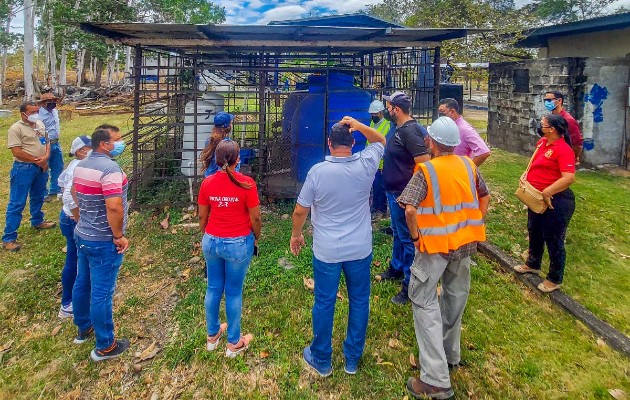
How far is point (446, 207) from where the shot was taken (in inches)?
109

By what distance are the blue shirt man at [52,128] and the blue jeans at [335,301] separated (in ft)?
19.3

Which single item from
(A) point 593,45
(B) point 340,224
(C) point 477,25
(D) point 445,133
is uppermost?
(C) point 477,25

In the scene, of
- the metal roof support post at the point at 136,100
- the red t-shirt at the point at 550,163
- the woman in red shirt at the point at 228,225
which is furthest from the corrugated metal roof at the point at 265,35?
the woman in red shirt at the point at 228,225

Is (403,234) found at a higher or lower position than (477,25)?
lower

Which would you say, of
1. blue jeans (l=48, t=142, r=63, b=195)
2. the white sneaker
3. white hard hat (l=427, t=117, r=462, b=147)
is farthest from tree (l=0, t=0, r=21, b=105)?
white hard hat (l=427, t=117, r=462, b=147)

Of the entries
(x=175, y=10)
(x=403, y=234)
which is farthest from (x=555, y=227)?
(x=175, y=10)

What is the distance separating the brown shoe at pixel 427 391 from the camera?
2.85m

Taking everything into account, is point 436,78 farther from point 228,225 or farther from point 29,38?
point 29,38

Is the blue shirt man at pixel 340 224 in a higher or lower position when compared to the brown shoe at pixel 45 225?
higher

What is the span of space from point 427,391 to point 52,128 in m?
7.25

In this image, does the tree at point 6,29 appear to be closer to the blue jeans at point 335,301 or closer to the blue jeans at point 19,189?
the blue jeans at point 19,189

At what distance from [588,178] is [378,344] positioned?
294 inches

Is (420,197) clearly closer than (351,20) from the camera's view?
Yes

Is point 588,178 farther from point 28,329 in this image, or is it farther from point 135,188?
point 28,329
